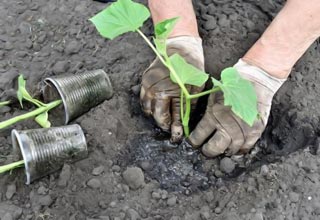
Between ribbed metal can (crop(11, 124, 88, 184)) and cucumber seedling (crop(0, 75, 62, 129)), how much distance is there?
8 cm

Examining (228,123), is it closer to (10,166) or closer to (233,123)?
(233,123)

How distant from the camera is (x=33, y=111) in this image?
1783 mm

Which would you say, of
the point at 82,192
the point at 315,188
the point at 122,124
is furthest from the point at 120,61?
the point at 315,188

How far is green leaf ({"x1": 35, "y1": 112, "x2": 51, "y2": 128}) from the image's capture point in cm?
178

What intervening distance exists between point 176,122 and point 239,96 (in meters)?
0.36

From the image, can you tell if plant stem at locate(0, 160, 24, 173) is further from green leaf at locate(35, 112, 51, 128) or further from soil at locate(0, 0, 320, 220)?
green leaf at locate(35, 112, 51, 128)

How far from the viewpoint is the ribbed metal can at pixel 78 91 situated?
1802 millimetres

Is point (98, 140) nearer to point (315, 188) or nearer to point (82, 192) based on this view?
point (82, 192)

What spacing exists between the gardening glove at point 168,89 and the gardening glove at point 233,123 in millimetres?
80

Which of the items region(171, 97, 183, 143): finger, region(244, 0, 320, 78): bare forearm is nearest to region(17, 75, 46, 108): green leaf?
region(171, 97, 183, 143): finger

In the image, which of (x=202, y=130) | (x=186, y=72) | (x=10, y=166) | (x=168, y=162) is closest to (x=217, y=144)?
(x=202, y=130)

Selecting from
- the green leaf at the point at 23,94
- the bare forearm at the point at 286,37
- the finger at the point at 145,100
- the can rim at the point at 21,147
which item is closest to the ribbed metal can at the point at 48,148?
the can rim at the point at 21,147

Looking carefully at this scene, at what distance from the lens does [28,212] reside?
1.64 meters

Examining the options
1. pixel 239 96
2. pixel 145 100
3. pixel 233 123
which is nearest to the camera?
pixel 239 96
